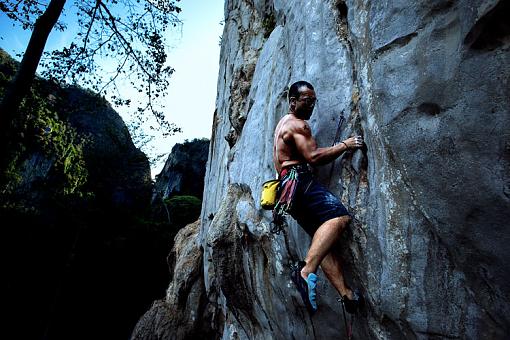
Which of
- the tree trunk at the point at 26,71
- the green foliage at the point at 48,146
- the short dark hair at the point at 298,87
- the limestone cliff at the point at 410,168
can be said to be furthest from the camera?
the green foliage at the point at 48,146

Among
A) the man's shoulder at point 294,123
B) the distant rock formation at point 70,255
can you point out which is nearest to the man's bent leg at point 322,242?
the man's shoulder at point 294,123

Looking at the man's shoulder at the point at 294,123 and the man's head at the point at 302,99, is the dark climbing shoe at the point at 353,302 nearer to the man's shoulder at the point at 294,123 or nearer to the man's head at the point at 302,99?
the man's shoulder at the point at 294,123

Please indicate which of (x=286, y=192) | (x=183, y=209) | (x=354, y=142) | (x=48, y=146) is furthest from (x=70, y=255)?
(x=354, y=142)

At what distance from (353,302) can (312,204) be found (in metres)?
1.20

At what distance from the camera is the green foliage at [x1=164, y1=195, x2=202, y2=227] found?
87.0ft

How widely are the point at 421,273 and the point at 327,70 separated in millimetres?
2905

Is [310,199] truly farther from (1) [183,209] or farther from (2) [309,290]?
(1) [183,209]

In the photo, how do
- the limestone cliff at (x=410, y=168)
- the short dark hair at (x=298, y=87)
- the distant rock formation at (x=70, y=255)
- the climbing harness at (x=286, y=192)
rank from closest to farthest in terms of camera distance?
the limestone cliff at (x=410, y=168) < the climbing harness at (x=286, y=192) < the short dark hair at (x=298, y=87) < the distant rock formation at (x=70, y=255)

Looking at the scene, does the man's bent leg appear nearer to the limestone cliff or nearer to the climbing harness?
the limestone cliff

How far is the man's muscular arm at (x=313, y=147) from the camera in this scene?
3.64m

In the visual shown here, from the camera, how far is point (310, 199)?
373 centimetres

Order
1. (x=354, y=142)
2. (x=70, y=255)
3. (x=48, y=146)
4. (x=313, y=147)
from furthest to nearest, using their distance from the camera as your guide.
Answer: (x=70, y=255) < (x=48, y=146) < (x=313, y=147) < (x=354, y=142)

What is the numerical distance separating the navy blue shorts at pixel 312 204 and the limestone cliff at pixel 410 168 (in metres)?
0.27

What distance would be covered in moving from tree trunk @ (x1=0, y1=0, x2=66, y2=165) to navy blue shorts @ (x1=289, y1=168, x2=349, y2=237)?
21.5ft
